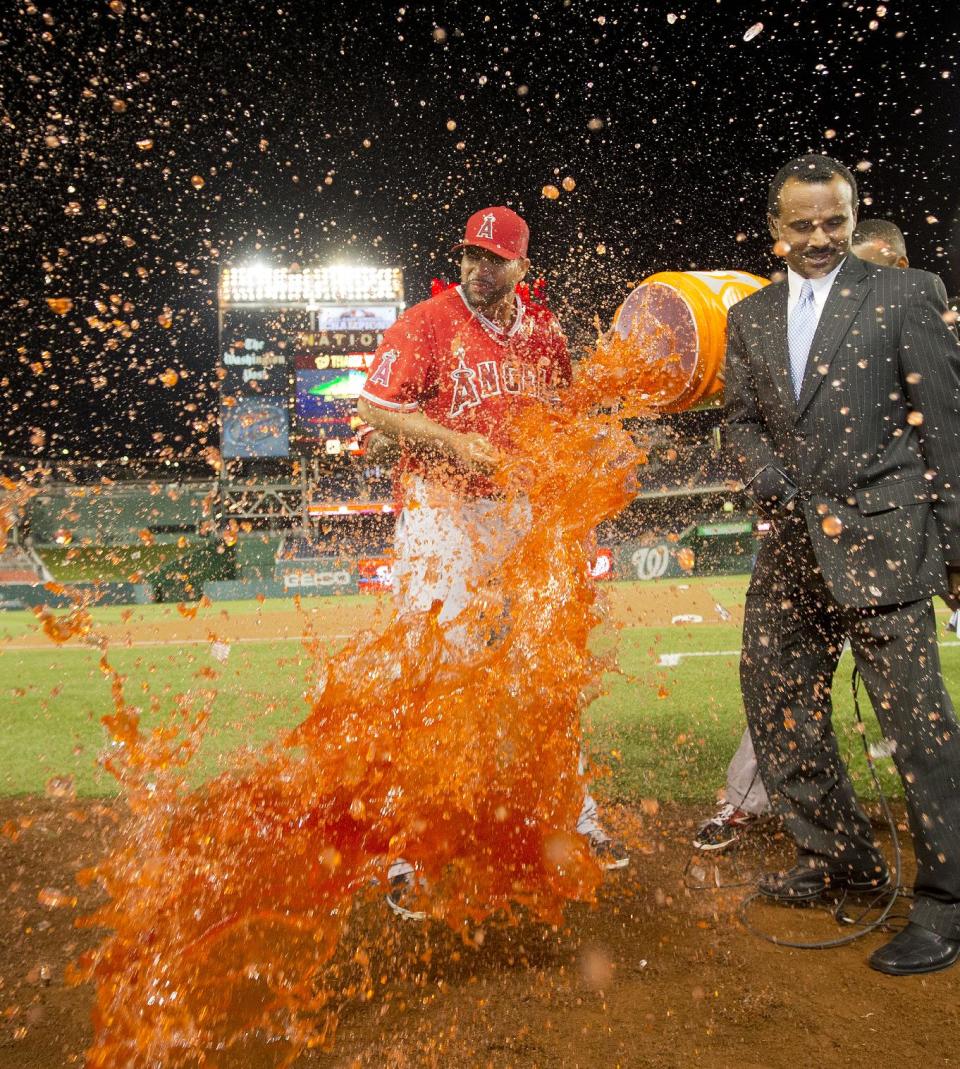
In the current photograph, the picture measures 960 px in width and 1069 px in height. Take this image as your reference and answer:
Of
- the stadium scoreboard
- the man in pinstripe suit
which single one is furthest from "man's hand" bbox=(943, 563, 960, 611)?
the stadium scoreboard

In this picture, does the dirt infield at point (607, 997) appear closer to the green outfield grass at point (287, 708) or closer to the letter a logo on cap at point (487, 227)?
the green outfield grass at point (287, 708)

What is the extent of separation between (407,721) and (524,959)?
29.7 inches

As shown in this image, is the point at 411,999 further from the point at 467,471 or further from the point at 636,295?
the point at 636,295

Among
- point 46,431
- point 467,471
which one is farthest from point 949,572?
point 46,431

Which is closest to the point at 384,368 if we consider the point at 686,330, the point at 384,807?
the point at 686,330

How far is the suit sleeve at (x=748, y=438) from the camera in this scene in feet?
8.47

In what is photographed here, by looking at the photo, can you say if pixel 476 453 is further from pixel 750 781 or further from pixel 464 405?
pixel 750 781

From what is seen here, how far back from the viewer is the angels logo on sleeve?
3186mm

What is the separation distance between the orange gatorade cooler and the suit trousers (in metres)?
0.85

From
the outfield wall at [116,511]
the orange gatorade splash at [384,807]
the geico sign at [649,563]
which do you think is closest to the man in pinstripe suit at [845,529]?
the orange gatorade splash at [384,807]

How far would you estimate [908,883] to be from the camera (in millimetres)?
2590

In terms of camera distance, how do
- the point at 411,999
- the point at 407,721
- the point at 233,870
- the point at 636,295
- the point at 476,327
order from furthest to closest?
the point at 636,295
the point at 476,327
the point at 407,721
the point at 233,870
the point at 411,999

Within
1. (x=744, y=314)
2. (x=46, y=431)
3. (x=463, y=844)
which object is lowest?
(x=463, y=844)

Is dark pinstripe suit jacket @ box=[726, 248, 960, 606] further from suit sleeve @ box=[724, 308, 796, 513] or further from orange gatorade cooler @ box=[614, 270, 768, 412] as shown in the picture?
orange gatorade cooler @ box=[614, 270, 768, 412]
